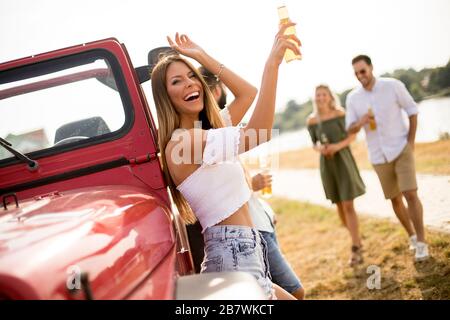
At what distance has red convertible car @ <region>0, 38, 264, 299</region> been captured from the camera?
161 cm

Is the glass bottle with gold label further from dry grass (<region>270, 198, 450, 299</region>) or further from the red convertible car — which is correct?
dry grass (<region>270, 198, 450, 299</region>)

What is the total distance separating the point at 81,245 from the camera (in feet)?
4.61

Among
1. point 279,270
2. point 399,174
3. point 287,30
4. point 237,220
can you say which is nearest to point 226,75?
point 287,30

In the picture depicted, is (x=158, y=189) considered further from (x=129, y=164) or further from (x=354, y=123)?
(x=354, y=123)

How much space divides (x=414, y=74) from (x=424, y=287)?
8.99 ft

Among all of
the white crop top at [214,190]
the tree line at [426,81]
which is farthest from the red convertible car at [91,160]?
the tree line at [426,81]

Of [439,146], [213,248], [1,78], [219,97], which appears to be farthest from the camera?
[439,146]

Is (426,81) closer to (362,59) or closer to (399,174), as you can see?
(362,59)

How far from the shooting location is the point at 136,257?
1.56 m

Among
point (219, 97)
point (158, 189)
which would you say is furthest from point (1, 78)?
point (219, 97)

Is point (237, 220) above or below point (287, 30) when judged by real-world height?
below

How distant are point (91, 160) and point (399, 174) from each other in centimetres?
327

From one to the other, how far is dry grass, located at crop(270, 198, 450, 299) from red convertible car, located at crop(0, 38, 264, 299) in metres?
2.19

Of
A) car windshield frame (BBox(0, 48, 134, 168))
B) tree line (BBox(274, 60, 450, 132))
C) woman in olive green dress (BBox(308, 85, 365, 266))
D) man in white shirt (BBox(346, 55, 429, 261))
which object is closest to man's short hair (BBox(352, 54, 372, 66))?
man in white shirt (BBox(346, 55, 429, 261))
